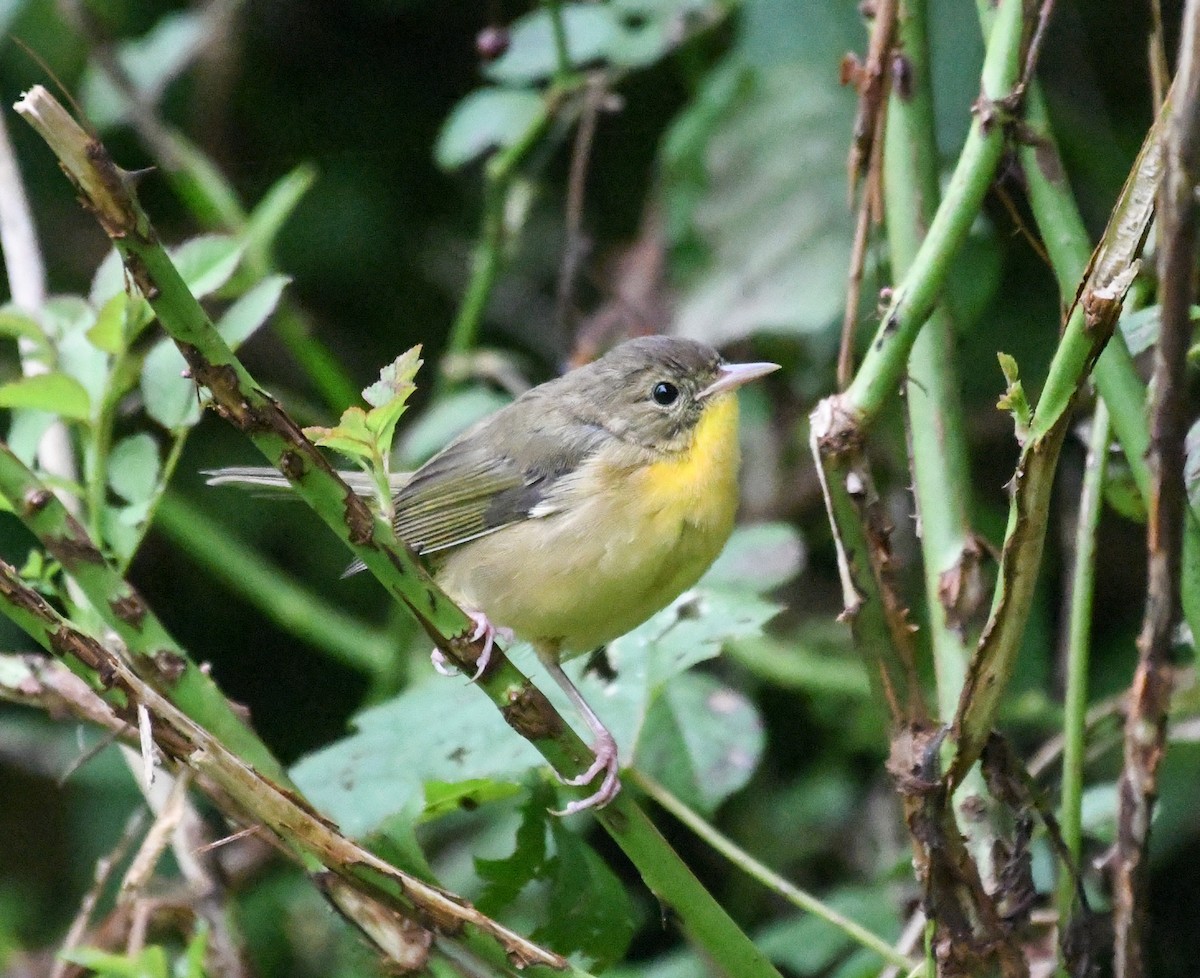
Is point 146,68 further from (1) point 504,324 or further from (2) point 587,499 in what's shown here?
(2) point 587,499

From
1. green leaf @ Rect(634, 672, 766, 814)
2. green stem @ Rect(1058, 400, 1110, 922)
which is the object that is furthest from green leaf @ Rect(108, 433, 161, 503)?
green stem @ Rect(1058, 400, 1110, 922)

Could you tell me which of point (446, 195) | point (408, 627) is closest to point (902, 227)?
point (408, 627)

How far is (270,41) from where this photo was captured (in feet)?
15.7

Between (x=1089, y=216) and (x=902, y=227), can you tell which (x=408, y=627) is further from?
(x=1089, y=216)

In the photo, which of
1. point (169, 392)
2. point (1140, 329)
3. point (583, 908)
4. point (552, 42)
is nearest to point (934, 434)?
point (1140, 329)

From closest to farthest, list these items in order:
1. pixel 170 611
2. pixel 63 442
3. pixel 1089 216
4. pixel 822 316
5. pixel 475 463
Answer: pixel 63 442
pixel 475 463
pixel 822 316
pixel 1089 216
pixel 170 611

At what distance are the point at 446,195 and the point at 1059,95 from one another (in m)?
1.92

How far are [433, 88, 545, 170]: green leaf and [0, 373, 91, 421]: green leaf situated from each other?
153cm

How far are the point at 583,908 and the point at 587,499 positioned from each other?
844mm

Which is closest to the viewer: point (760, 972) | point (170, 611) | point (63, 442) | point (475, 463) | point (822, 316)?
point (760, 972)

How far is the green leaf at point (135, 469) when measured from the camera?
1.98 meters

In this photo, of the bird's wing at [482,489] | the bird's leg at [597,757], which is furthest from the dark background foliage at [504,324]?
the bird's leg at [597,757]

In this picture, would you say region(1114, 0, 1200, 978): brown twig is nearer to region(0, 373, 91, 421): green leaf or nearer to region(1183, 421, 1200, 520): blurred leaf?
region(1183, 421, 1200, 520): blurred leaf

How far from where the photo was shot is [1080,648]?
1.94 meters
